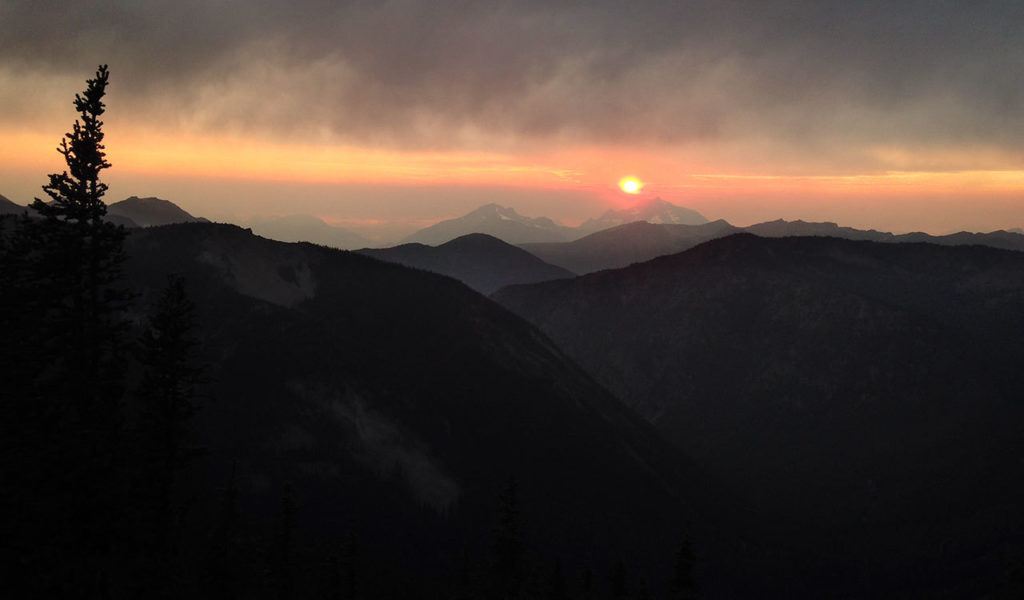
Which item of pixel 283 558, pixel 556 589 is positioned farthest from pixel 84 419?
pixel 556 589

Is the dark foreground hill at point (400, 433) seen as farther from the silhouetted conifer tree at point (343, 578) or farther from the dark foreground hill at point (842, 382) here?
the dark foreground hill at point (842, 382)

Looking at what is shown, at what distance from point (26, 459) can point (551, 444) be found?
64.1 metres

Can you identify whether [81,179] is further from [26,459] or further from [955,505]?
[955,505]

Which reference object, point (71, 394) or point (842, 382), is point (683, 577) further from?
point (842, 382)

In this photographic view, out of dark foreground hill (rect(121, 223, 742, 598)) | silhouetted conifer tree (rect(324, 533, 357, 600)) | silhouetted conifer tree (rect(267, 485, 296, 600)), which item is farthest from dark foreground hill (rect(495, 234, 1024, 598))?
silhouetted conifer tree (rect(267, 485, 296, 600))

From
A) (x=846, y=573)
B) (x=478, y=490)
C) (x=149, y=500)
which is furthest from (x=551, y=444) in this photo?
(x=149, y=500)

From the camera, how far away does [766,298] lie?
152125 millimetres

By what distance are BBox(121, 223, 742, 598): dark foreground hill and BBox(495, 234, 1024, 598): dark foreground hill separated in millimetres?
20542

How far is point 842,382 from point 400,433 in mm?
89334

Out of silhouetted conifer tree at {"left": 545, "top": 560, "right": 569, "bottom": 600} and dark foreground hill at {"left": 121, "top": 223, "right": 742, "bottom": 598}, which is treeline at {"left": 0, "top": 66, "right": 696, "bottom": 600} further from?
dark foreground hill at {"left": 121, "top": 223, "right": 742, "bottom": 598}

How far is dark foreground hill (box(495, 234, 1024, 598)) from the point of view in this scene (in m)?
82.9

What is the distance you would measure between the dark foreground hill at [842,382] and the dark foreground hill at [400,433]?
20.5 metres

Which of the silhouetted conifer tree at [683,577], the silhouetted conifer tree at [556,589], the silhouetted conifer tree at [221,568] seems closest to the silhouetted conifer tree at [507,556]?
the silhouetted conifer tree at [556,589]

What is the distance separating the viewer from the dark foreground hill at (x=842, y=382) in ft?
272
